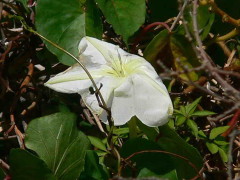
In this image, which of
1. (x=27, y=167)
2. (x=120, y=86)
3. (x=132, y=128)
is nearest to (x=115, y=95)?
(x=120, y=86)

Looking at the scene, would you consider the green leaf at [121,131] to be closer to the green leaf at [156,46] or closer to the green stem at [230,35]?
the green leaf at [156,46]

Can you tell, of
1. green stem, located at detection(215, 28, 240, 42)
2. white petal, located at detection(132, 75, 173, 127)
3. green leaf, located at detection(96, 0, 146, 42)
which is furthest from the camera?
green stem, located at detection(215, 28, 240, 42)

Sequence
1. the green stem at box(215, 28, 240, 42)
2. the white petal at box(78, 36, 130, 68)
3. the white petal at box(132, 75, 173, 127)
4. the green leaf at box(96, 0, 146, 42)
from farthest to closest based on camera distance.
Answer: the green stem at box(215, 28, 240, 42)
the green leaf at box(96, 0, 146, 42)
the white petal at box(78, 36, 130, 68)
the white petal at box(132, 75, 173, 127)

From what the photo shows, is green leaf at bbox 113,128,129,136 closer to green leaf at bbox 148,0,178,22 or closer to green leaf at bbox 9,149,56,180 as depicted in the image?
green leaf at bbox 9,149,56,180

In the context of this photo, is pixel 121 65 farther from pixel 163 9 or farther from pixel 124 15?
pixel 163 9

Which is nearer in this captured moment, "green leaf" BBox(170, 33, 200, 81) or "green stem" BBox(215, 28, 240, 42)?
"green leaf" BBox(170, 33, 200, 81)

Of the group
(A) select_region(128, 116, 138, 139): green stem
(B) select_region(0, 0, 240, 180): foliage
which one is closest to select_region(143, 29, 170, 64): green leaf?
(B) select_region(0, 0, 240, 180): foliage
